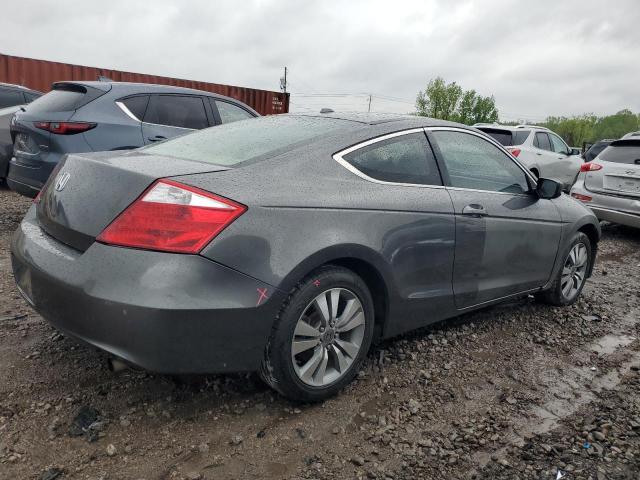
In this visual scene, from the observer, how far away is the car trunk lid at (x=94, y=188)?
211 centimetres

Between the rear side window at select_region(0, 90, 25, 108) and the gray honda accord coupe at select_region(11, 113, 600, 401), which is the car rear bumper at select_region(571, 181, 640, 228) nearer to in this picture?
the gray honda accord coupe at select_region(11, 113, 600, 401)

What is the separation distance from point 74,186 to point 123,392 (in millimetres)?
1015

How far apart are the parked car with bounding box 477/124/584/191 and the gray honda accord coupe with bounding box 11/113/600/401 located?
783 centimetres

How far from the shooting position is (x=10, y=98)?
7078 millimetres

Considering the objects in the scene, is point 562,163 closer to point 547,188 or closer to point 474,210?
point 547,188

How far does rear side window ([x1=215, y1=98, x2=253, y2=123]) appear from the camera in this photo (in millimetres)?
6289

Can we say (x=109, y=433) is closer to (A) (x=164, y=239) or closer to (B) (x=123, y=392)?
(B) (x=123, y=392)

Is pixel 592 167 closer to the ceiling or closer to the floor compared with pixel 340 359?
closer to the ceiling

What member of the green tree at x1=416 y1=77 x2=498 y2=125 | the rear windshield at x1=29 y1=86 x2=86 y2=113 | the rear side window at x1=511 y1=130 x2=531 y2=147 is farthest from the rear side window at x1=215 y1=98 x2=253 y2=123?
the green tree at x1=416 y1=77 x2=498 y2=125

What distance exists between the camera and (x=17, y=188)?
5.07 metres

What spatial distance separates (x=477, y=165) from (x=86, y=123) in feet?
12.3

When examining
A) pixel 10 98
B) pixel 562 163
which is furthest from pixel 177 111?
pixel 562 163

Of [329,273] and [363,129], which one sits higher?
[363,129]

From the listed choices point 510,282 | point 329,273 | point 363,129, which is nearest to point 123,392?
point 329,273
